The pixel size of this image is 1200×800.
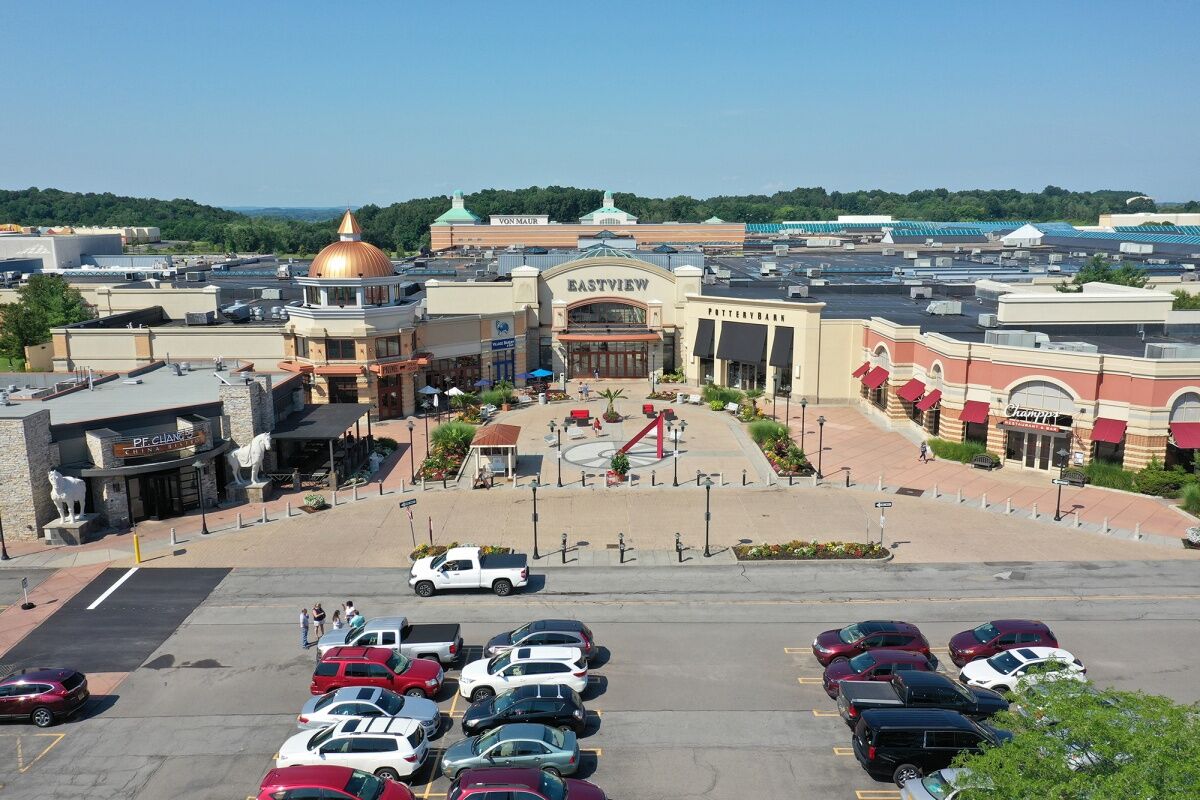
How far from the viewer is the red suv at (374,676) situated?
27.2 metres

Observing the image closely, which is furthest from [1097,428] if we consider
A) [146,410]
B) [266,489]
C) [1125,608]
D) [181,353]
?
[181,353]

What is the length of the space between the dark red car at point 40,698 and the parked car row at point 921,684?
72.6ft

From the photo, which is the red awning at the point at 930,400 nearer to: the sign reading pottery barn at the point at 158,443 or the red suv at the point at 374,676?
the red suv at the point at 374,676

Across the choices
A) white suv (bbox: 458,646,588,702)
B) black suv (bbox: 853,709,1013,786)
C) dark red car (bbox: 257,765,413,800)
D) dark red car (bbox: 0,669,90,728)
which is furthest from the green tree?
dark red car (bbox: 0,669,90,728)

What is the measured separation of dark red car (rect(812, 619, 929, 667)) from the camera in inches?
1138

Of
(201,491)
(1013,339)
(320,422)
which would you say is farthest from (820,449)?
(201,491)

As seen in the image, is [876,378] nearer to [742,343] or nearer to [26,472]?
[742,343]

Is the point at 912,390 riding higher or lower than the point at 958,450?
higher

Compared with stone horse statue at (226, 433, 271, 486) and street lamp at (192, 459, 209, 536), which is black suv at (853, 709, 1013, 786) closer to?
street lamp at (192, 459, 209, 536)

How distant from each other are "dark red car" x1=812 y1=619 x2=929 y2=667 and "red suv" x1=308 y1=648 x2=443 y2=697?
1219cm

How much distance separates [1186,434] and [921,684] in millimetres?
29428

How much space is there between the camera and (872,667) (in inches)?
1070

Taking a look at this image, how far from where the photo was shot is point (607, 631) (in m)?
31.8

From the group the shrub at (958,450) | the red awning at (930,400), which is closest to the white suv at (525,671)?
the shrub at (958,450)
